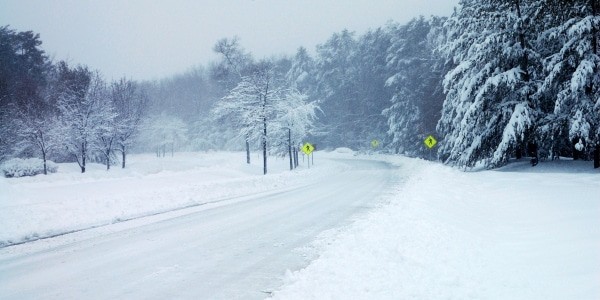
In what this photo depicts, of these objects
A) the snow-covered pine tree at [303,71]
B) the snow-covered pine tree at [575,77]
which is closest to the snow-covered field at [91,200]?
the snow-covered pine tree at [575,77]

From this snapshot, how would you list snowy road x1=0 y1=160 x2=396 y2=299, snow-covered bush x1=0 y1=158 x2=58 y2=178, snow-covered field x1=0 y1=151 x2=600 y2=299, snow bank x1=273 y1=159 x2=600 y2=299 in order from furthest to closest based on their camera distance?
snow-covered bush x1=0 y1=158 x2=58 y2=178, snowy road x1=0 y1=160 x2=396 y2=299, snow-covered field x1=0 y1=151 x2=600 y2=299, snow bank x1=273 y1=159 x2=600 y2=299

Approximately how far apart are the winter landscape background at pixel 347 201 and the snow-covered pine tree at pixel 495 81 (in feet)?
0.40

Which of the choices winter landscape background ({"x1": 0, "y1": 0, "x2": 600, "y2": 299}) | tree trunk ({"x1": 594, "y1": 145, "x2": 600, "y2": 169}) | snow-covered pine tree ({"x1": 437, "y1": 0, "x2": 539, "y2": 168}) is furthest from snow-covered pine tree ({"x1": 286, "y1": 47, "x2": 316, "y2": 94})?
tree trunk ({"x1": 594, "y1": 145, "x2": 600, "y2": 169})

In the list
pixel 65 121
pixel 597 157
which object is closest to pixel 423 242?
pixel 597 157

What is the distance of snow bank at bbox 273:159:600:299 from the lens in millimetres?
4820

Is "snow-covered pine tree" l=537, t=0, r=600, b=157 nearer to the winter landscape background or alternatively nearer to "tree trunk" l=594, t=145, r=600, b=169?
the winter landscape background

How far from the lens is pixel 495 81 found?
20844mm

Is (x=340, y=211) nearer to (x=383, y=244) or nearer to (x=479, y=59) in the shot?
(x=383, y=244)

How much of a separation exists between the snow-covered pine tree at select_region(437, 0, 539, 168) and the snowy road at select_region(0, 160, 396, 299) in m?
14.0

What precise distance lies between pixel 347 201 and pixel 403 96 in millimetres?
42511

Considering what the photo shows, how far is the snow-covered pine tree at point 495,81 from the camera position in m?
21.0

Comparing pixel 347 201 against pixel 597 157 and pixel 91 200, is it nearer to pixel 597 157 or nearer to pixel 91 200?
pixel 91 200

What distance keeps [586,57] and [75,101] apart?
38670 millimetres

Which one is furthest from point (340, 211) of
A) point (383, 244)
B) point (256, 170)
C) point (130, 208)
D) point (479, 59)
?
point (256, 170)
